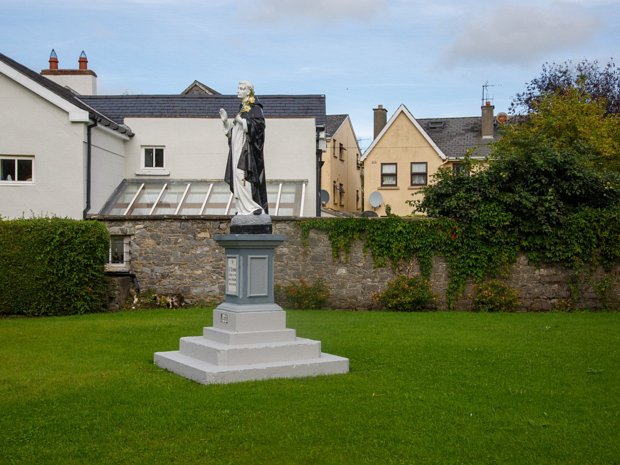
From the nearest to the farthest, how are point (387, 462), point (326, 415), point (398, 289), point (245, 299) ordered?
point (387, 462), point (326, 415), point (245, 299), point (398, 289)

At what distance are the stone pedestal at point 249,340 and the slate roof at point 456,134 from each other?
111 feet

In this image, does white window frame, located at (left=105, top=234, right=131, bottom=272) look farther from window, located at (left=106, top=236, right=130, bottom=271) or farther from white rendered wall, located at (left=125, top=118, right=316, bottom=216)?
white rendered wall, located at (left=125, top=118, right=316, bottom=216)

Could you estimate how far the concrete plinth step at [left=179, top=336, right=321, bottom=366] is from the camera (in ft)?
34.8

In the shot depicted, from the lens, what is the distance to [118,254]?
2244 centimetres

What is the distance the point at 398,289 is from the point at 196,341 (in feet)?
35.0

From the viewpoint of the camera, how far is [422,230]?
2166 cm

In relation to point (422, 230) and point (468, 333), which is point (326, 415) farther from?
point (422, 230)

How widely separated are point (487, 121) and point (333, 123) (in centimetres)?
953

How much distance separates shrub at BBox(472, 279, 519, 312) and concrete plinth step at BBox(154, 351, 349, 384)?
10915 millimetres

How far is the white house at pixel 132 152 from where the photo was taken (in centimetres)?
2295

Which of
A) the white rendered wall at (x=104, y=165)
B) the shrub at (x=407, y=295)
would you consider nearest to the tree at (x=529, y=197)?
the shrub at (x=407, y=295)

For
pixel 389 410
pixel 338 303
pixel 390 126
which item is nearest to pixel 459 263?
pixel 338 303

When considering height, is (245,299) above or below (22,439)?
above

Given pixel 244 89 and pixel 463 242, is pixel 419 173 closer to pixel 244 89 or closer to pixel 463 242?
pixel 463 242
